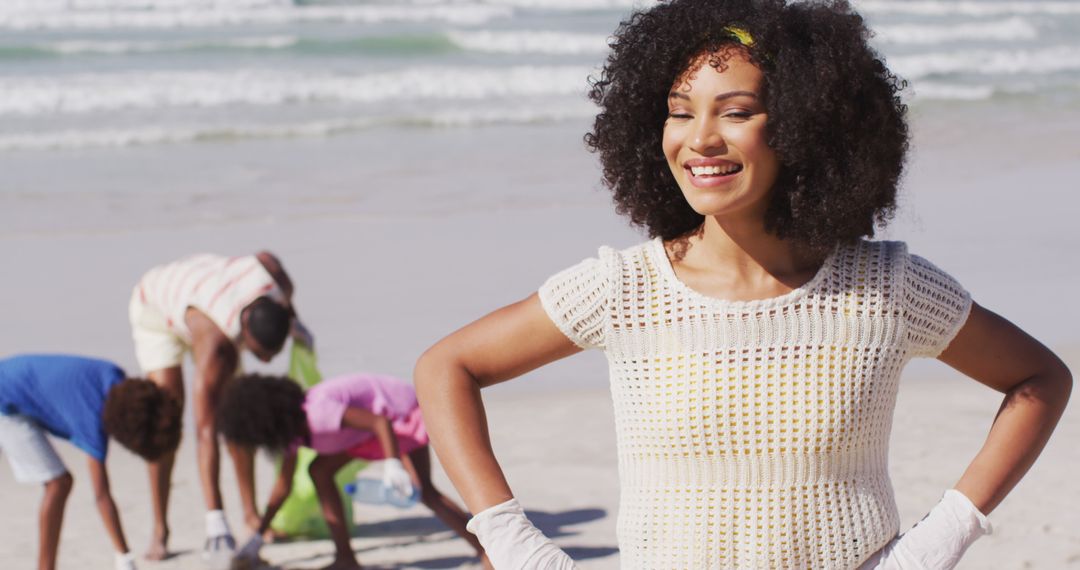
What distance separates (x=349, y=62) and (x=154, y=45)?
3203mm

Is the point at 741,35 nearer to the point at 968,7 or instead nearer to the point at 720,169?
the point at 720,169

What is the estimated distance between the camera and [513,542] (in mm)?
2369

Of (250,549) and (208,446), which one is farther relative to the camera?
(208,446)

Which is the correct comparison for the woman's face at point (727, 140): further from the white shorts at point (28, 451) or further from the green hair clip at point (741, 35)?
the white shorts at point (28, 451)

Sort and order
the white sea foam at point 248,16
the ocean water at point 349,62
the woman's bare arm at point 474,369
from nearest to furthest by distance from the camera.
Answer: the woman's bare arm at point 474,369
the ocean water at point 349,62
the white sea foam at point 248,16

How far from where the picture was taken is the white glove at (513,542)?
2355 millimetres

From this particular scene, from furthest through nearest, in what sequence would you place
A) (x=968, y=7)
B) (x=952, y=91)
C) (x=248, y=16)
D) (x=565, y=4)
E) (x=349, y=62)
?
(x=968, y=7), (x=565, y=4), (x=248, y=16), (x=349, y=62), (x=952, y=91)

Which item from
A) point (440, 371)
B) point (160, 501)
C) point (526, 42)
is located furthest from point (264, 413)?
point (526, 42)

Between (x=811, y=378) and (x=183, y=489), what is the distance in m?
4.70

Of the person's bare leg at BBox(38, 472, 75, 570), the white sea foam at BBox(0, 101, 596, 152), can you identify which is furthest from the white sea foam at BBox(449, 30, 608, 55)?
the person's bare leg at BBox(38, 472, 75, 570)

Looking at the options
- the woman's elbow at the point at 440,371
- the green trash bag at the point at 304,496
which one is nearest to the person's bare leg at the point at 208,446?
the green trash bag at the point at 304,496

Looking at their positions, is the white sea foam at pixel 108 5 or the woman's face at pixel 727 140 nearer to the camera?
the woman's face at pixel 727 140

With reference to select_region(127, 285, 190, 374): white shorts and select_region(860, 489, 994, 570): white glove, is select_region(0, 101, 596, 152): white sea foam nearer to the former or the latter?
select_region(127, 285, 190, 374): white shorts

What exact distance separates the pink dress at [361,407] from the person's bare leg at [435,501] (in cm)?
6
